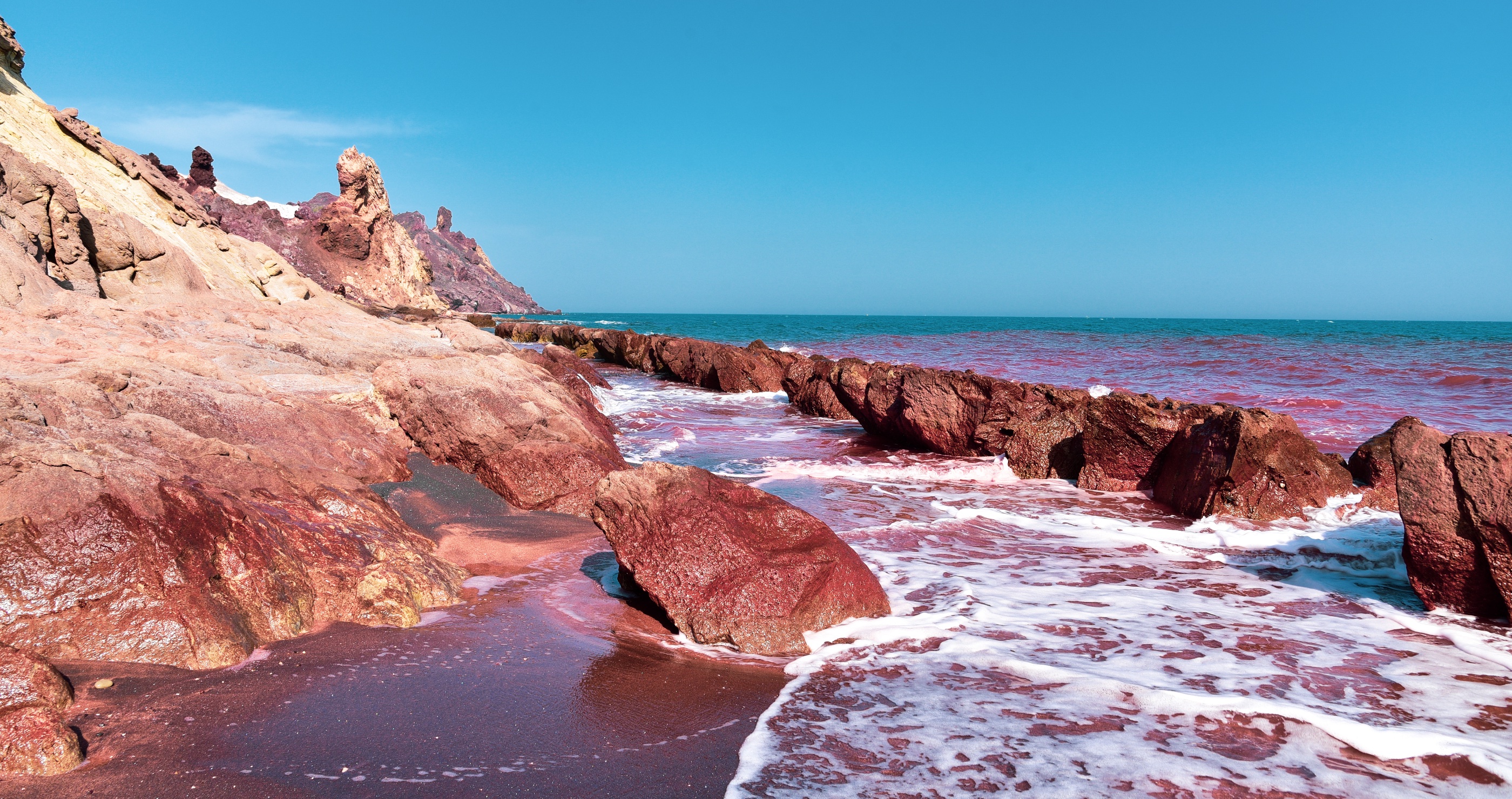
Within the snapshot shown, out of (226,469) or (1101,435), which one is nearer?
(226,469)

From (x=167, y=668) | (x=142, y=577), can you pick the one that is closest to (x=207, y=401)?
(x=142, y=577)

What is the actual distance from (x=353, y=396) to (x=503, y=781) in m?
5.75

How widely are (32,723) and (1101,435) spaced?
349 inches

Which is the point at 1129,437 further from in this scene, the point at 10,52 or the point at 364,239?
the point at 364,239

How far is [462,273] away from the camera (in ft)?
350

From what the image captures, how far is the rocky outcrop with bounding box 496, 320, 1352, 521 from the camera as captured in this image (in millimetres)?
7062

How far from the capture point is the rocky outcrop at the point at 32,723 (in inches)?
96.0

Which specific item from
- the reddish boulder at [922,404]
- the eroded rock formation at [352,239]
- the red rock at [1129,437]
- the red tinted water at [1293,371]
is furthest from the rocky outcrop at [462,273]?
the red rock at [1129,437]

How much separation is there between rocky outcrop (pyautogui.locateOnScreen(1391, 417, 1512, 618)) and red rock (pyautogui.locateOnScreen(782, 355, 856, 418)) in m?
9.52

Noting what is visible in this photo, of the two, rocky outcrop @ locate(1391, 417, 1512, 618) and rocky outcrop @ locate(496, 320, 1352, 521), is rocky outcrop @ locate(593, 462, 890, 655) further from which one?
rocky outcrop @ locate(496, 320, 1352, 521)

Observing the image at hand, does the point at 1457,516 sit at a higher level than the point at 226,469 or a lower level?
lower

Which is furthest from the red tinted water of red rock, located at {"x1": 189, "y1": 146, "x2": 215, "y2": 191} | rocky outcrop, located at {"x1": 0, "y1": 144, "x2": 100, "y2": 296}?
red rock, located at {"x1": 189, "y1": 146, "x2": 215, "y2": 191}

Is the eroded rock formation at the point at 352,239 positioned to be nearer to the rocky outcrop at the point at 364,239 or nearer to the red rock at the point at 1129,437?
the rocky outcrop at the point at 364,239

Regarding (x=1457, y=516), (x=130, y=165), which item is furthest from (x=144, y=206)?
(x=1457, y=516)
